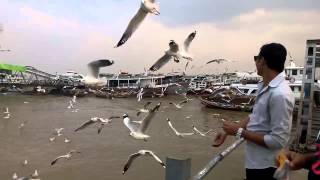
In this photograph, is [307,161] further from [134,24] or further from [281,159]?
[134,24]

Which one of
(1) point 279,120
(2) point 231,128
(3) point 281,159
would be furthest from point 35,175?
(3) point 281,159

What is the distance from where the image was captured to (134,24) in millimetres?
6195

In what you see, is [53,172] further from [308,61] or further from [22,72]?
[22,72]

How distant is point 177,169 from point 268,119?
34.9 inches

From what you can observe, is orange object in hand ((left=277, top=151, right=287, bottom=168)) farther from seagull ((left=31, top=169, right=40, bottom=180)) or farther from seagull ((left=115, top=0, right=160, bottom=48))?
seagull ((left=31, top=169, right=40, bottom=180))

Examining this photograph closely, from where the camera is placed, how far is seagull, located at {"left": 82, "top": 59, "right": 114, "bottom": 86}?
23.8 ft

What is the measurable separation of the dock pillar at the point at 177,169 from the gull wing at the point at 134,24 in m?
4.06

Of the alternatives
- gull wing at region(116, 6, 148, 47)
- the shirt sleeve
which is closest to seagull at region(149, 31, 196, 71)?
gull wing at region(116, 6, 148, 47)

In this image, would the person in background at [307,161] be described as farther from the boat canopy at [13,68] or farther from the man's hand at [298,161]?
the boat canopy at [13,68]

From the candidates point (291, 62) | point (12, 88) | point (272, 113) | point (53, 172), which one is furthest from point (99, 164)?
point (12, 88)

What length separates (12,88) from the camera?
52.7 m

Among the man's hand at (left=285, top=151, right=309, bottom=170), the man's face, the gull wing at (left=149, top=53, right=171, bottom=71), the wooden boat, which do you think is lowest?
the wooden boat

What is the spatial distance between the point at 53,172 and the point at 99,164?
1283mm

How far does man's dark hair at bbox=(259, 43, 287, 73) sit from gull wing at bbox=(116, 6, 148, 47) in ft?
11.5
